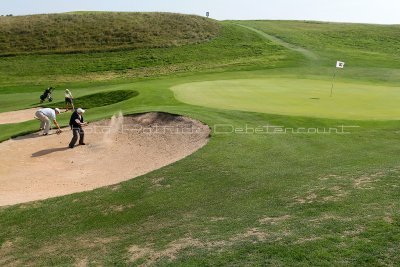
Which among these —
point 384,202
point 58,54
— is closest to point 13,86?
point 58,54

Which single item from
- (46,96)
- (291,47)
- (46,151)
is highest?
(291,47)

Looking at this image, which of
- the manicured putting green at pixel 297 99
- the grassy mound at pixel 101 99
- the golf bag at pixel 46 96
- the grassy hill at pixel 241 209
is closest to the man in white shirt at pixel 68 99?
the grassy mound at pixel 101 99

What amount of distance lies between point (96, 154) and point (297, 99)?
1281cm

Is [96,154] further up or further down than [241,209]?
further down

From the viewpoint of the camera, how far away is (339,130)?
63.9 ft

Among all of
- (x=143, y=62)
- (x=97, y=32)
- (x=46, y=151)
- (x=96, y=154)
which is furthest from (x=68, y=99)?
(x=97, y=32)

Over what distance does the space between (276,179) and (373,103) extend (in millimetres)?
14172

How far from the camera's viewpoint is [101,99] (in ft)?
115

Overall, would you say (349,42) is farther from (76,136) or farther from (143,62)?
(76,136)

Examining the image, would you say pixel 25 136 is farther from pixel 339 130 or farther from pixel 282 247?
pixel 282 247

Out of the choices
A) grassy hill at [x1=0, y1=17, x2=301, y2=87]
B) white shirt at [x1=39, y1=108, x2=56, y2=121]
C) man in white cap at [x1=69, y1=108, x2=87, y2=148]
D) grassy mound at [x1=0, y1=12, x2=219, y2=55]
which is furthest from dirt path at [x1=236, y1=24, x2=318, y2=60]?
man in white cap at [x1=69, y1=108, x2=87, y2=148]

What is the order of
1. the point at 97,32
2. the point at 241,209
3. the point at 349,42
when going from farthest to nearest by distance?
1. the point at 349,42
2. the point at 97,32
3. the point at 241,209

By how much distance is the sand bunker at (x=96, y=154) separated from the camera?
1655 cm

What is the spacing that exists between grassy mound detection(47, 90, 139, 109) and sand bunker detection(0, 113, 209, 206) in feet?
32.0
